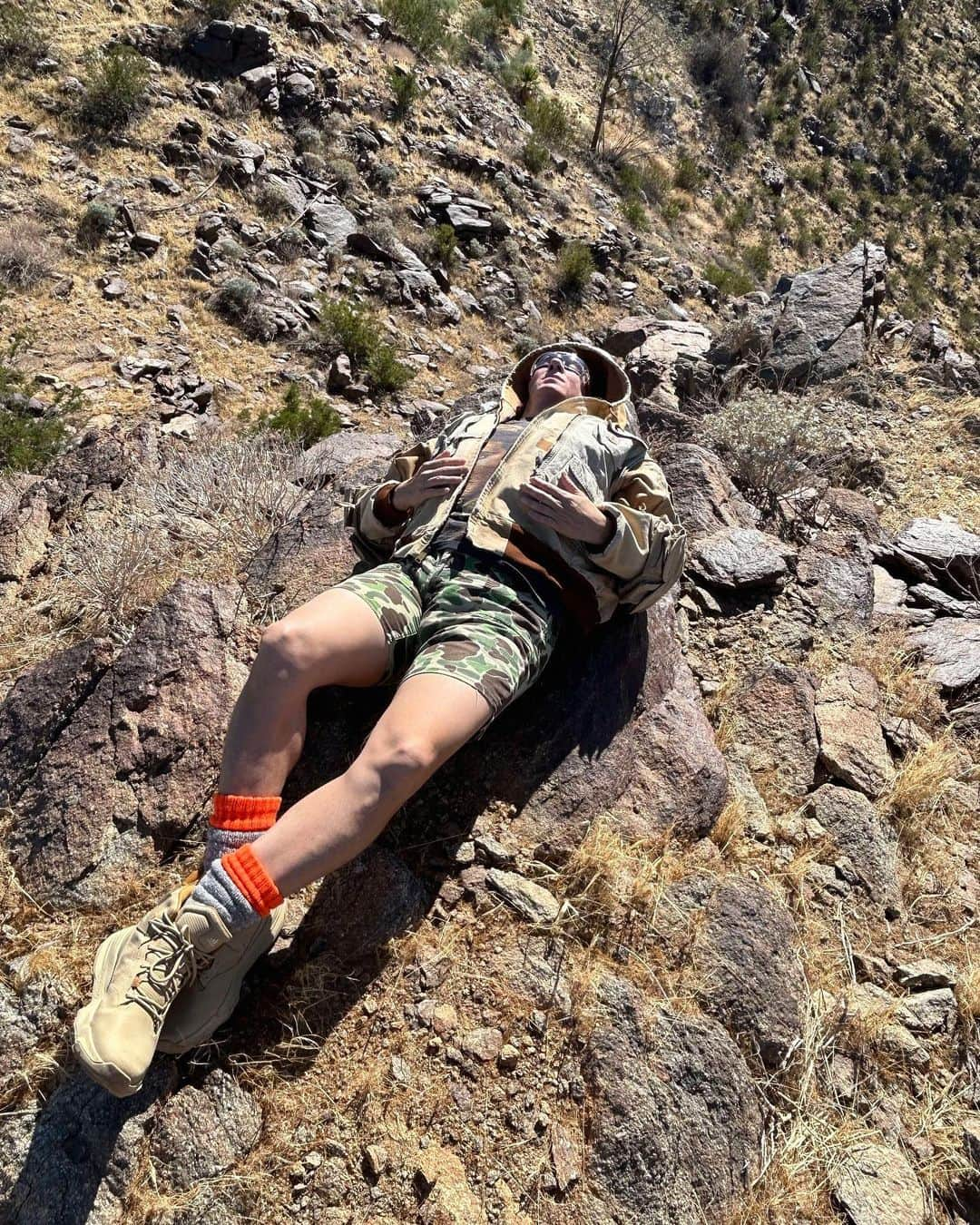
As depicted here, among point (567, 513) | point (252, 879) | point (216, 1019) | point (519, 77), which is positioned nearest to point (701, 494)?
point (567, 513)

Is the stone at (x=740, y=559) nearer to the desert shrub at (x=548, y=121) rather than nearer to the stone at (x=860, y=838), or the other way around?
the stone at (x=860, y=838)

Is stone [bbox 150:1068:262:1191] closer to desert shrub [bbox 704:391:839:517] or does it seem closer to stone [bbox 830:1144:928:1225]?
stone [bbox 830:1144:928:1225]

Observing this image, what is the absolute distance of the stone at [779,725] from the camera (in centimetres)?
312

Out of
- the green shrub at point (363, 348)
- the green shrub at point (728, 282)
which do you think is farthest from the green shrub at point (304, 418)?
the green shrub at point (728, 282)

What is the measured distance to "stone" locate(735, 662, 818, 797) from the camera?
312cm

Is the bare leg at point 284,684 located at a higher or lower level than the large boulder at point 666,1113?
higher

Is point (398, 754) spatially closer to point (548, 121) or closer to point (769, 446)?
point (769, 446)

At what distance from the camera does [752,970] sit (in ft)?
7.74

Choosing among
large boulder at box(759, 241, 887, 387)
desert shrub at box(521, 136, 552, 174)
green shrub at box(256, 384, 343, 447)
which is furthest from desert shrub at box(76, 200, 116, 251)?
desert shrub at box(521, 136, 552, 174)

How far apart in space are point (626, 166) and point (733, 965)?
19.4 meters

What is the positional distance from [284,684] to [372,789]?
445mm

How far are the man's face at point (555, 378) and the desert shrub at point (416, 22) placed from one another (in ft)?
47.8

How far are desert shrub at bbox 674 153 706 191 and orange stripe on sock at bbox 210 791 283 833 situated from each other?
2132cm

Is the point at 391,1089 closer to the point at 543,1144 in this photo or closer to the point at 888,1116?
the point at 543,1144
